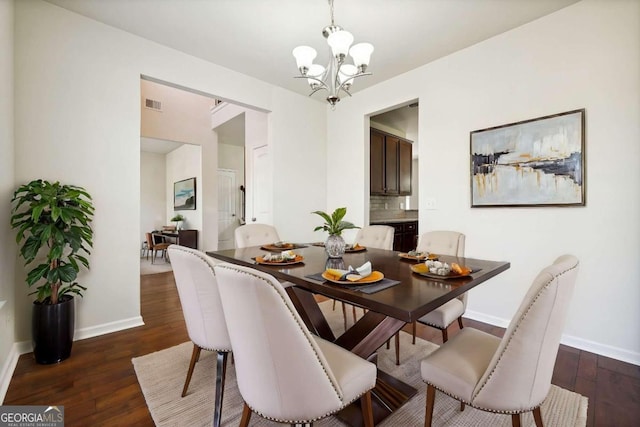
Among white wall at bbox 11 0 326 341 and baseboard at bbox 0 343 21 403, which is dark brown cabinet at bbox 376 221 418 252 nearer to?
white wall at bbox 11 0 326 341

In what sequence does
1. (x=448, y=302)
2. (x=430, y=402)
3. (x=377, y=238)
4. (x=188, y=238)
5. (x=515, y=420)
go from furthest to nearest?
(x=188, y=238), (x=377, y=238), (x=448, y=302), (x=430, y=402), (x=515, y=420)

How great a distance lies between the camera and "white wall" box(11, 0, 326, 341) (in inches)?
86.7

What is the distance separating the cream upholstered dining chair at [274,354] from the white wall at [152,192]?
802cm

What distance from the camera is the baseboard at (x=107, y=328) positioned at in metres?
2.39

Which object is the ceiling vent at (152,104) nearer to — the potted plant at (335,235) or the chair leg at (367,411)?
the potted plant at (335,235)

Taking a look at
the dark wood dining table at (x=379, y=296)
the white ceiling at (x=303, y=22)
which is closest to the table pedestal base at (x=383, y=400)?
the dark wood dining table at (x=379, y=296)

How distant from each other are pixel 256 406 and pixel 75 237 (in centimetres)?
198

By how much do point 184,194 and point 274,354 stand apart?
6.76m

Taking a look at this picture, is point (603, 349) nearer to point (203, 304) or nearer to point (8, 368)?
point (203, 304)

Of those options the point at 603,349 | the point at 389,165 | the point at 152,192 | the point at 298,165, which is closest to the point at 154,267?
the point at 152,192

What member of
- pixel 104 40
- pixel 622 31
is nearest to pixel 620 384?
pixel 622 31

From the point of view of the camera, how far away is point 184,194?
6809 mm

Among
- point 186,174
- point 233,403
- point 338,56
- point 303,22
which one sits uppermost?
point 303,22

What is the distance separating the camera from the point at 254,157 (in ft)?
15.8
